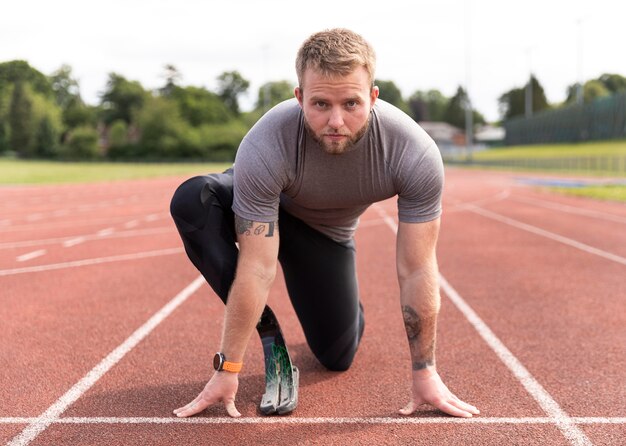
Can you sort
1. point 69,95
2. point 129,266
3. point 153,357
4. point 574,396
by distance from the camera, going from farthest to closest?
point 69,95, point 129,266, point 153,357, point 574,396

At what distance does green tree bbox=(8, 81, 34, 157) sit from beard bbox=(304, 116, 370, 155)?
79159 millimetres

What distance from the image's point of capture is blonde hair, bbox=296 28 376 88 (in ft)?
8.59

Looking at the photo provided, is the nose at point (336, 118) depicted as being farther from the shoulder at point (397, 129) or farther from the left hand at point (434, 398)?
the left hand at point (434, 398)

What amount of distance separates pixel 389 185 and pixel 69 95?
378ft

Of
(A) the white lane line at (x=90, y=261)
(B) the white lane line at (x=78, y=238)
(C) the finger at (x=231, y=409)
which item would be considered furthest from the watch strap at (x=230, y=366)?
(B) the white lane line at (x=78, y=238)

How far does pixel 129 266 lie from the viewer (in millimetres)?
7547

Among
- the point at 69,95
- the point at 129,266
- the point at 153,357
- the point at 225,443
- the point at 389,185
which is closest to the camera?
the point at 225,443

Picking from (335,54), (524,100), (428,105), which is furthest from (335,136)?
(428,105)

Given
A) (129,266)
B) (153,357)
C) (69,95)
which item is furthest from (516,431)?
(69,95)

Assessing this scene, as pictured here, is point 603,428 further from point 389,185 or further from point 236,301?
point 236,301

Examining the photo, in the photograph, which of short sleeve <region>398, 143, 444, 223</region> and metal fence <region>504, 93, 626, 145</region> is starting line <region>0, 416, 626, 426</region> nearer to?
short sleeve <region>398, 143, 444, 223</region>

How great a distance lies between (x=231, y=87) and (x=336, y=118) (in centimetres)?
10938

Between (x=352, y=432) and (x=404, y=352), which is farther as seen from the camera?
(x=404, y=352)

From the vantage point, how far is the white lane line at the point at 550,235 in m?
7.86
